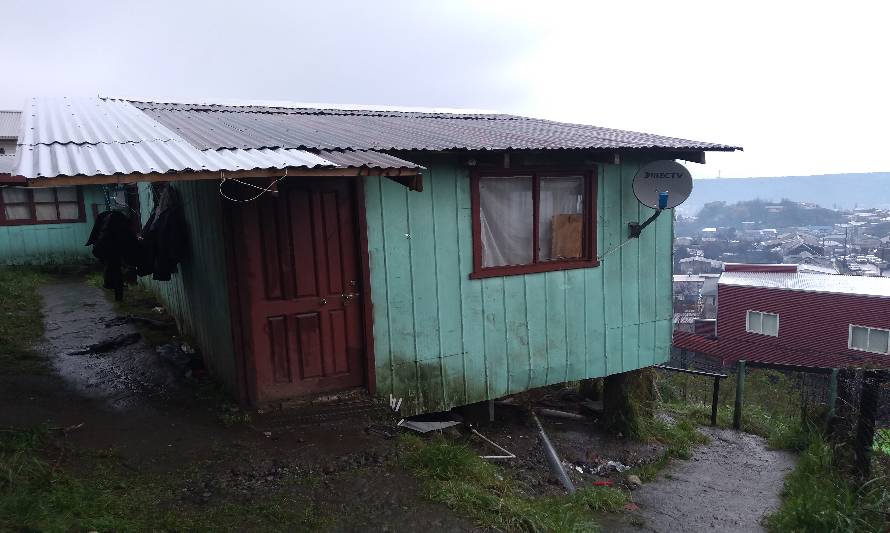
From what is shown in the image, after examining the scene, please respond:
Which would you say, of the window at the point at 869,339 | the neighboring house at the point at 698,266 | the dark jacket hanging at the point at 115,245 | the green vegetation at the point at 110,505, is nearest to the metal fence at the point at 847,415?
the green vegetation at the point at 110,505

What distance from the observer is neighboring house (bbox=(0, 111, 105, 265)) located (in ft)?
45.7

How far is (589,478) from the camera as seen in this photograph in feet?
22.1

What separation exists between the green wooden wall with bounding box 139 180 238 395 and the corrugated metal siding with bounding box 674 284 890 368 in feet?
78.8

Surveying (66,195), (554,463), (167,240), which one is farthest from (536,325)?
(66,195)

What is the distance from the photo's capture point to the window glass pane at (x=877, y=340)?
883 inches

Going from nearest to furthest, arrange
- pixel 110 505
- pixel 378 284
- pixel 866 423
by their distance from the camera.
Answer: pixel 110 505 < pixel 866 423 < pixel 378 284

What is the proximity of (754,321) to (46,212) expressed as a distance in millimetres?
27358

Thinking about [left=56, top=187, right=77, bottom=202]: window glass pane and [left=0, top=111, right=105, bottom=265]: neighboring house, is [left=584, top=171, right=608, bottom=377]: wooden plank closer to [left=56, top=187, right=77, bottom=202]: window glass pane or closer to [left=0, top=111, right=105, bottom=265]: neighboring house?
[left=0, top=111, right=105, bottom=265]: neighboring house

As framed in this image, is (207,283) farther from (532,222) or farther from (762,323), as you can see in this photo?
(762,323)

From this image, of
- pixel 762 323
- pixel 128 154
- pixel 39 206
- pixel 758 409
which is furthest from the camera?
pixel 762 323

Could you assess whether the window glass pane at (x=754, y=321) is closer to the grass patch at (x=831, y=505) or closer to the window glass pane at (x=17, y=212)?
the grass patch at (x=831, y=505)

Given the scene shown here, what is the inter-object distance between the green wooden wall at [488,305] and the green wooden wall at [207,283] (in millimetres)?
1519

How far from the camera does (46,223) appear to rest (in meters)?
14.3

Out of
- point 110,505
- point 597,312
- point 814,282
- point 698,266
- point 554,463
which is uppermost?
point 597,312
